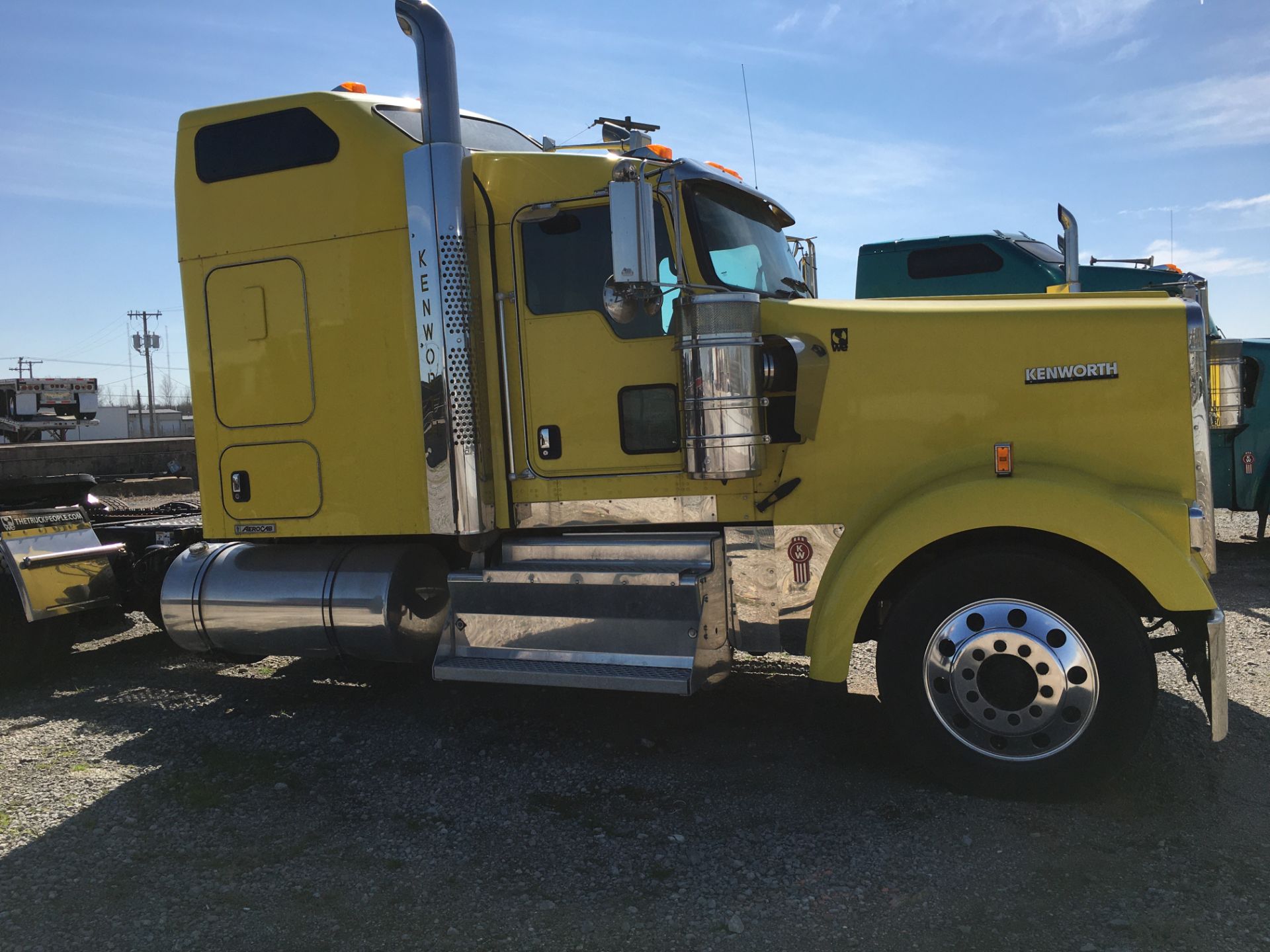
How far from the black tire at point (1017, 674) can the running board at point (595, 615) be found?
0.82m

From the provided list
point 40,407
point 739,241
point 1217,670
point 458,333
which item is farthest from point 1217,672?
point 40,407

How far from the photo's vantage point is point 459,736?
4812 mm

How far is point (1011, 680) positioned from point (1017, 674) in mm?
31

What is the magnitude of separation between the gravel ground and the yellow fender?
2.48 feet

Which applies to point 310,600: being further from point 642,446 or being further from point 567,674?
point 642,446

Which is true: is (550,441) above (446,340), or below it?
below

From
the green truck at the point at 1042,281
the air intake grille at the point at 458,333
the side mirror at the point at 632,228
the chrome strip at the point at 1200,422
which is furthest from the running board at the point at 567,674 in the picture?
the green truck at the point at 1042,281

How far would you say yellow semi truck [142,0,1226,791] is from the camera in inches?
142

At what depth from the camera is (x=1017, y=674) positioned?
3598 mm

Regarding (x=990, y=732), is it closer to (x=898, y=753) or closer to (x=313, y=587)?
(x=898, y=753)

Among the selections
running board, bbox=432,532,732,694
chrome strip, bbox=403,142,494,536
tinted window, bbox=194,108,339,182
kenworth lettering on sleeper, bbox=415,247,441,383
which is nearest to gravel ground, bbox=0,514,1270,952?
running board, bbox=432,532,732,694

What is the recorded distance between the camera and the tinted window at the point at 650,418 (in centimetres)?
421

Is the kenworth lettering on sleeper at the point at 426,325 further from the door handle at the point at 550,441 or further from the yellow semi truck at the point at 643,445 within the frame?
the door handle at the point at 550,441

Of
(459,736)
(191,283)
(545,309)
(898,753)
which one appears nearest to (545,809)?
(459,736)
